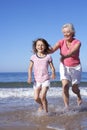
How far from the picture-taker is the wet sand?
5.66 metres

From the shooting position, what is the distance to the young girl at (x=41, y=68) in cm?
695

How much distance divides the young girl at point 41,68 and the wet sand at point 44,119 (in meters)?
0.35

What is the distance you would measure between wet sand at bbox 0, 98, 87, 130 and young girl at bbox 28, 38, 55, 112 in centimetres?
35

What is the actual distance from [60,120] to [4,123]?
1.03 meters

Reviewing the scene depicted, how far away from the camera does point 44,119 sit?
20.9 ft

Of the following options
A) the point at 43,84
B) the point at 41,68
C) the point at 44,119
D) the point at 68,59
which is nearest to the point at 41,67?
the point at 41,68

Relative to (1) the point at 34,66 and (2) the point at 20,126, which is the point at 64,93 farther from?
(2) the point at 20,126

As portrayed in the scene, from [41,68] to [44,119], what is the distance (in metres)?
1.15

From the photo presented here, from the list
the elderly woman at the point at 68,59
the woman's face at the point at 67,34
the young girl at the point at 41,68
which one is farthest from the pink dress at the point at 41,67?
the woman's face at the point at 67,34

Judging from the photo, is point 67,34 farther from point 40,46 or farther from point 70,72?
point 70,72

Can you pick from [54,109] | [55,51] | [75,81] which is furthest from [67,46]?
[54,109]

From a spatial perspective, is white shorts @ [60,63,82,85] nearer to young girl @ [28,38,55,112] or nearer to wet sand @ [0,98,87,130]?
young girl @ [28,38,55,112]

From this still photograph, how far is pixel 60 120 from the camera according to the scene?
6277mm

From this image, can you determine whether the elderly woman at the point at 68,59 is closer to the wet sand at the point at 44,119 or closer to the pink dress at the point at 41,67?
the pink dress at the point at 41,67
